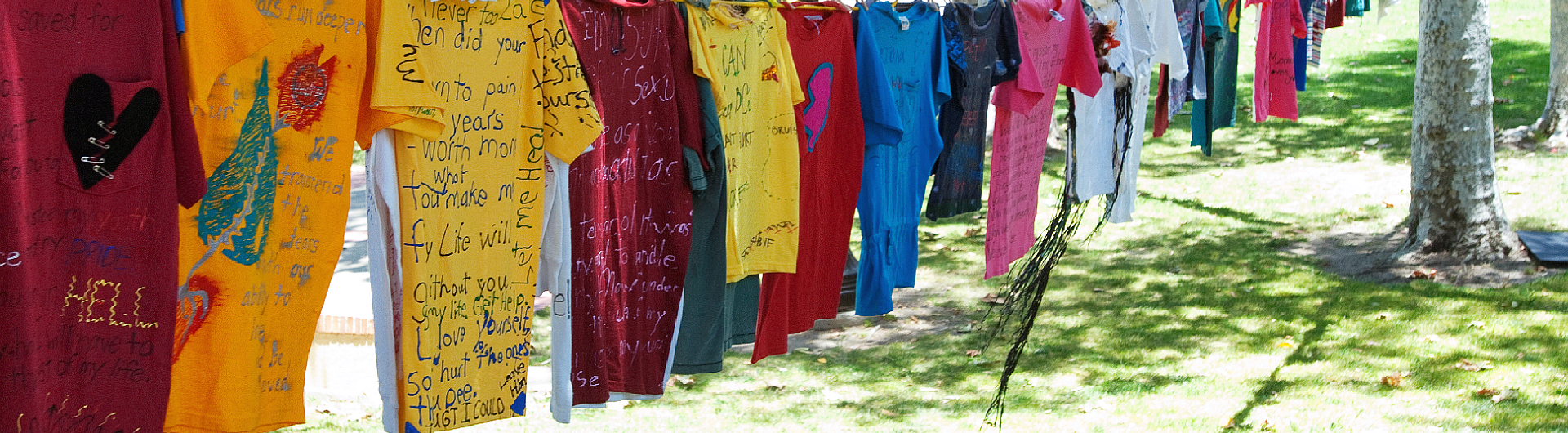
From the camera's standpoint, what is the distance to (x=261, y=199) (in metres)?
2.34

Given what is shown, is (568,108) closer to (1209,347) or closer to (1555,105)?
(1209,347)

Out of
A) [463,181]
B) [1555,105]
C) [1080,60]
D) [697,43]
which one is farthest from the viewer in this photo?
[1555,105]

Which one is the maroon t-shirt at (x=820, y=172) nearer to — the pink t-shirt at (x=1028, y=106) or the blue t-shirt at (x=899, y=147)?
the blue t-shirt at (x=899, y=147)

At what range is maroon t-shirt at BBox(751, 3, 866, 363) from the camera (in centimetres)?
347

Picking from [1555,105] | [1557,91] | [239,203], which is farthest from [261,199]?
[1555,105]

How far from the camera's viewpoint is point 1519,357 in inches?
235

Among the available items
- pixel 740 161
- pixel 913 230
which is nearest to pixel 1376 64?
pixel 913 230

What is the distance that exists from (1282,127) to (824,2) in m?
9.42

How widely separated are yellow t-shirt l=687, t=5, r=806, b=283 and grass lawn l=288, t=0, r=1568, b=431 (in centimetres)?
194

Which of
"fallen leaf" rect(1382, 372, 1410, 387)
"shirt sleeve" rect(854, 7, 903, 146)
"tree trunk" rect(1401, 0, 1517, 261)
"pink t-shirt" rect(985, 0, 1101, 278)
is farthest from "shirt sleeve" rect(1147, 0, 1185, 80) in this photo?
"tree trunk" rect(1401, 0, 1517, 261)

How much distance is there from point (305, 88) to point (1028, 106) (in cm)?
261

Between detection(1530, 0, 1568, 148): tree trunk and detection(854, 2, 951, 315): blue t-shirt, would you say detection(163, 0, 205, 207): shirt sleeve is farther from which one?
detection(1530, 0, 1568, 148): tree trunk

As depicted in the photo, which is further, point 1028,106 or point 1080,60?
point 1080,60

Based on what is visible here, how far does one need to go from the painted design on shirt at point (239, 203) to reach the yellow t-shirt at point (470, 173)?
8.4 inches
